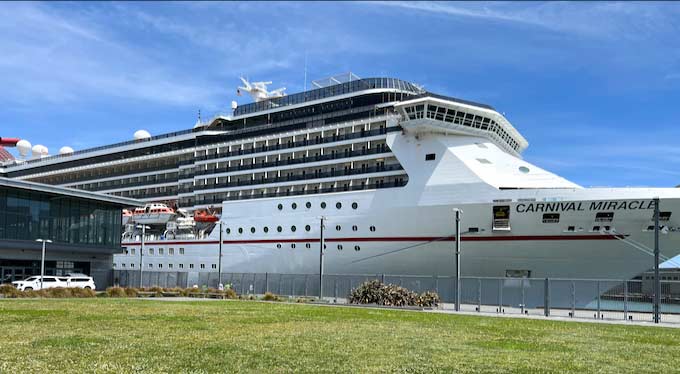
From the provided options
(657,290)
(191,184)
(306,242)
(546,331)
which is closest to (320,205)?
(306,242)

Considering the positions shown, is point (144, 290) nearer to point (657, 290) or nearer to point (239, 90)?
point (239, 90)

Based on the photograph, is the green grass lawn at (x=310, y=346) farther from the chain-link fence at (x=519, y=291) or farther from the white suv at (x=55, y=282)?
the white suv at (x=55, y=282)

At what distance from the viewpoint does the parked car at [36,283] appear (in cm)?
3804

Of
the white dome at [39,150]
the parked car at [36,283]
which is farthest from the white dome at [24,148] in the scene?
the parked car at [36,283]

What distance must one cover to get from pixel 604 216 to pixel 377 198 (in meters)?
12.3

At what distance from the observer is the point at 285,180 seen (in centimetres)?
4422

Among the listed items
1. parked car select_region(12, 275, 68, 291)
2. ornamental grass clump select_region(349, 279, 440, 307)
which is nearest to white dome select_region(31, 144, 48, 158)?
parked car select_region(12, 275, 68, 291)

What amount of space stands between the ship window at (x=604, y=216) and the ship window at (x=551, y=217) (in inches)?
72.9

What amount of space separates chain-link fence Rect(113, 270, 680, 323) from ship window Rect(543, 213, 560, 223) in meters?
3.16

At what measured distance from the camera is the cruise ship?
32156 mm

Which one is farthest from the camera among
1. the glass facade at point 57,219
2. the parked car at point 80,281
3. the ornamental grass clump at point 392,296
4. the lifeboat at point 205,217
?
the lifeboat at point 205,217

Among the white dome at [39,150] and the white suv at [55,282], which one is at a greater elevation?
the white dome at [39,150]

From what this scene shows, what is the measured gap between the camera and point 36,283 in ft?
A: 127

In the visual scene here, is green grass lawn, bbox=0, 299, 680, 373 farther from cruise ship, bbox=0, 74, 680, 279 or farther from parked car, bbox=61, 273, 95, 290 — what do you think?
parked car, bbox=61, 273, 95, 290
